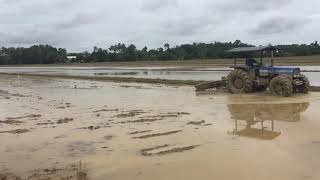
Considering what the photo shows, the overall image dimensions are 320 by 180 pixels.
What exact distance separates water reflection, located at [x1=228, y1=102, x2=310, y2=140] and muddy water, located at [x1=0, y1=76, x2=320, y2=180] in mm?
24

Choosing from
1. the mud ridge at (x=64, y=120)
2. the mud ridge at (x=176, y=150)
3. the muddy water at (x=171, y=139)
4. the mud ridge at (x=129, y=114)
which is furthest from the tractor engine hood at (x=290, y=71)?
the mud ridge at (x=176, y=150)

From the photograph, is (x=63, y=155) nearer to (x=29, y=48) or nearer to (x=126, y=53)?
(x=126, y=53)

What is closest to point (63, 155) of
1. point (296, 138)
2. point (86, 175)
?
point (86, 175)

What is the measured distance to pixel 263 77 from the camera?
2281 centimetres

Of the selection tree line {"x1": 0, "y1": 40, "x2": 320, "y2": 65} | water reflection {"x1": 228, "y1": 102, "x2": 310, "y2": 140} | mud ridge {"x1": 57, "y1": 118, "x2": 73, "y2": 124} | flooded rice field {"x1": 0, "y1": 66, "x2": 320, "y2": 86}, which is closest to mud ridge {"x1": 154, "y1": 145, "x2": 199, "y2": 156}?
water reflection {"x1": 228, "y1": 102, "x2": 310, "y2": 140}

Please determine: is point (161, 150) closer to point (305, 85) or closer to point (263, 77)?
point (305, 85)

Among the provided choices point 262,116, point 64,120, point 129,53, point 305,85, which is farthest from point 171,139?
point 129,53

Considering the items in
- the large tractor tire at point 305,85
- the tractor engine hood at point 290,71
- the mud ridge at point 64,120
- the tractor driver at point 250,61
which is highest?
the tractor driver at point 250,61

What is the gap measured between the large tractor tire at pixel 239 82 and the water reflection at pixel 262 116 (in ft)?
13.4

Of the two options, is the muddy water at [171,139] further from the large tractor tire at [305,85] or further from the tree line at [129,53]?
the tree line at [129,53]

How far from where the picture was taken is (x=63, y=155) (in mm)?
10633

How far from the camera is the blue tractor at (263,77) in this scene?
835 inches

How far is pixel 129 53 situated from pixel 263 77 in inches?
4035

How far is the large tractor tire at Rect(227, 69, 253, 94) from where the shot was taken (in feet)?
75.5
